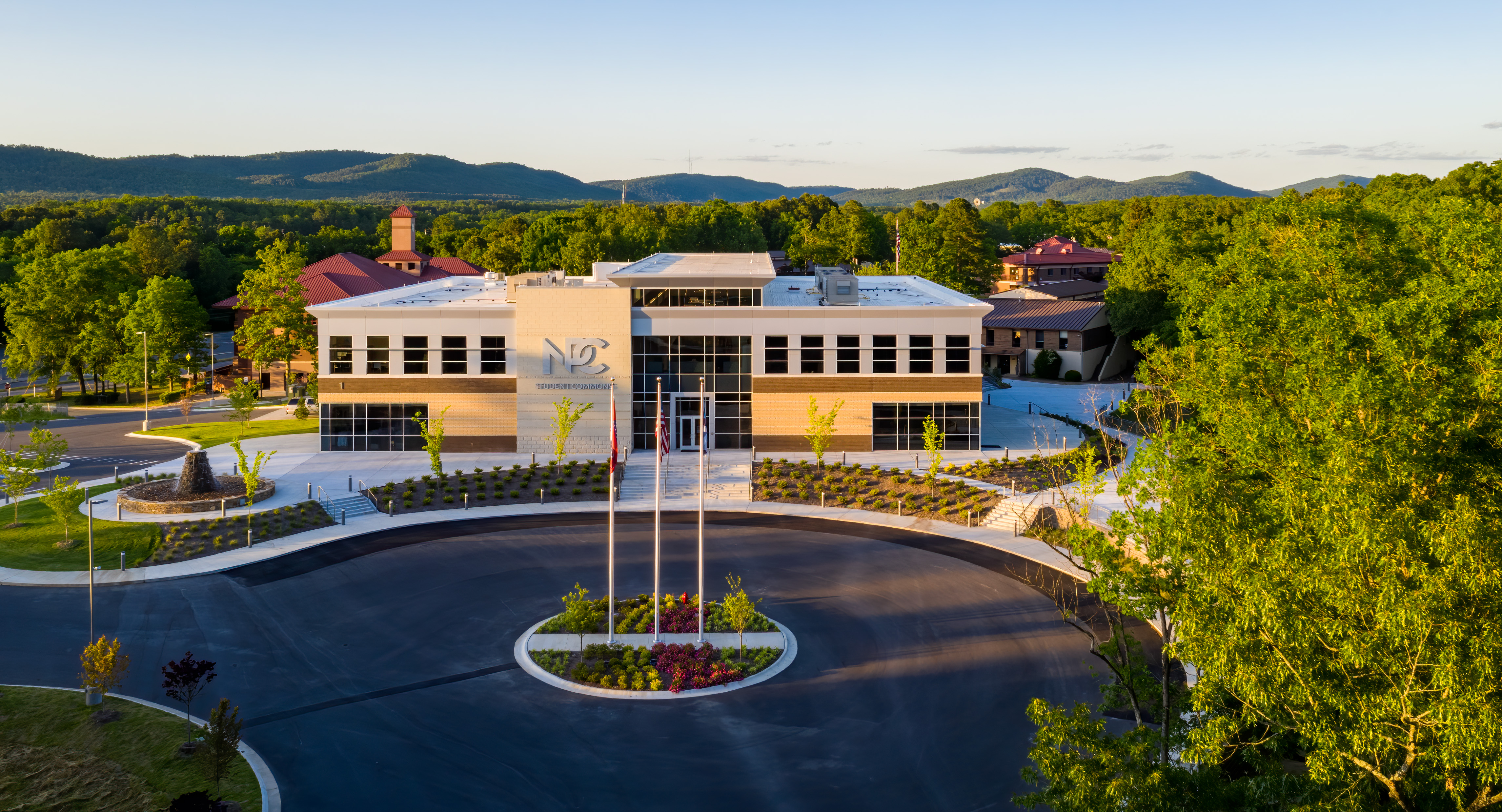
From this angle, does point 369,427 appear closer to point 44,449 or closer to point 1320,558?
point 44,449

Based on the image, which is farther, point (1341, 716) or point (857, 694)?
point (857, 694)

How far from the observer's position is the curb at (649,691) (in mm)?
27969

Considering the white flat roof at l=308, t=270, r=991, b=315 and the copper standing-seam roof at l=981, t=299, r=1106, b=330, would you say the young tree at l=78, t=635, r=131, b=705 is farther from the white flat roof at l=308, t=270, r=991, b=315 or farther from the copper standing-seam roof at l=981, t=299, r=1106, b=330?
the copper standing-seam roof at l=981, t=299, r=1106, b=330

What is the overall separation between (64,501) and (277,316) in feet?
124

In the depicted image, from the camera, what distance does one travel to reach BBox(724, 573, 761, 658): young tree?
31.0m

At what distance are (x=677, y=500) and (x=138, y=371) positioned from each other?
49.7 meters

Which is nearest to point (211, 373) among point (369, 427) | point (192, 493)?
point (369, 427)

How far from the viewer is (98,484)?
52.2 metres

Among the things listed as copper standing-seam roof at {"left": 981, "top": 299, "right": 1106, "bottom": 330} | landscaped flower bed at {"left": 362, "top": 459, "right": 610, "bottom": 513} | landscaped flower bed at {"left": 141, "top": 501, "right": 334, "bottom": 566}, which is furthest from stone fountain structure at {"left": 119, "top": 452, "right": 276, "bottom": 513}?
copper standing-seam roof at {"left": 981, "top": 299, "right": 1106, "bottom": 330}

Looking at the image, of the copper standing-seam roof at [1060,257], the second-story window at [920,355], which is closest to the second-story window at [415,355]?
the second-story window at [920,355]

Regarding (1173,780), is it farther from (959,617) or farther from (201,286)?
(201,286)

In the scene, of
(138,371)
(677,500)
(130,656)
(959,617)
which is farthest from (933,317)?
(138,371)

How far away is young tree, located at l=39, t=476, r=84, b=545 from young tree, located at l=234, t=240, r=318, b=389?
1333 inches

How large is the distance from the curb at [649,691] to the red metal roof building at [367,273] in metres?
48.2
